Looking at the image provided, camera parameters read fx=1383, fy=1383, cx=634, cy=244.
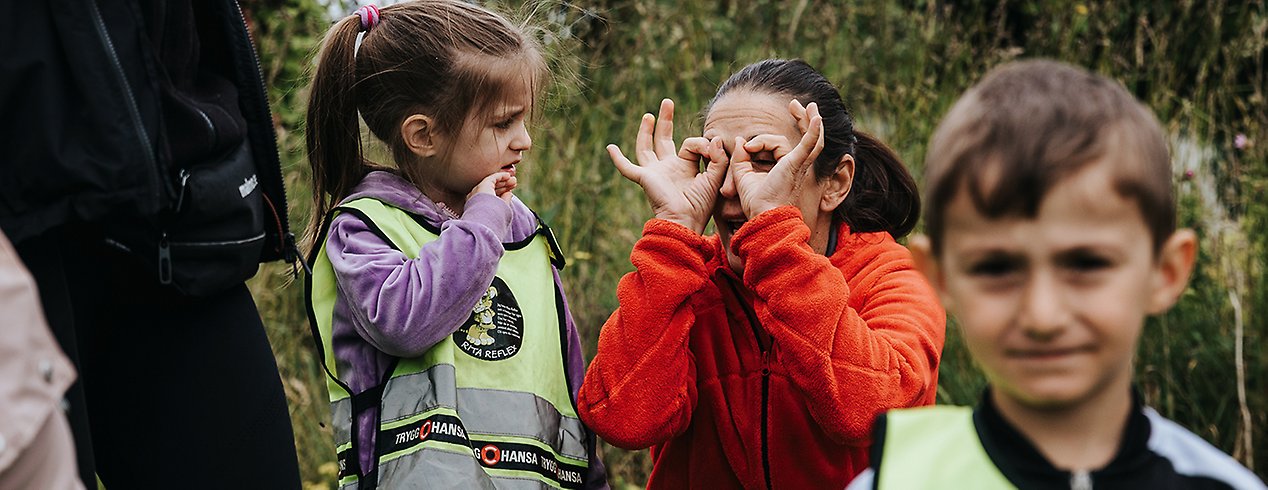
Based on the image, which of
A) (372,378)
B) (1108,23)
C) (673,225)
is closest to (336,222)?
(372,378)

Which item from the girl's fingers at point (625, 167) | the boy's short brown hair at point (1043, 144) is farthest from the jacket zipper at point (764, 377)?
the boy's short brown hair at point (1043, 144)

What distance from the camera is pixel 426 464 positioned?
2.57 meters

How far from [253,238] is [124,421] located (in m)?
0.38

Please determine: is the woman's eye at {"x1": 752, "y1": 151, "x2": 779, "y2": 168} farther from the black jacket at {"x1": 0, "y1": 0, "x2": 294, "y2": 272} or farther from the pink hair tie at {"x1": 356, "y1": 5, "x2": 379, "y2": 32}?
the black jacket at {"x1": 0, "y1": 0, "x2": 294, "y2": 272}

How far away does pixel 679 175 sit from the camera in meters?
2.88

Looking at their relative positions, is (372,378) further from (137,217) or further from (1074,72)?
(1074,72)

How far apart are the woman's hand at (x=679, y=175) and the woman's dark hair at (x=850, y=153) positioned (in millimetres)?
161

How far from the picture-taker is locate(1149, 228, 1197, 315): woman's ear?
172 cm

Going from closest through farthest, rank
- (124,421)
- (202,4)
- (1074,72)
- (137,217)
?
(1074,72) < (137,217) < (124,421) < (202,4)

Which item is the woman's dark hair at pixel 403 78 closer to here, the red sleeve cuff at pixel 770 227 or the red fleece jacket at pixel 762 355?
the red fleece jacket at pixel 762 355

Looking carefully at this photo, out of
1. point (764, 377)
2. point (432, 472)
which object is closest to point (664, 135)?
point (764, 377)

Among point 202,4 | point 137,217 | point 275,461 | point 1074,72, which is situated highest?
point 1074,72

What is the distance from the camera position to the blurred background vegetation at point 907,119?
4.43 meters

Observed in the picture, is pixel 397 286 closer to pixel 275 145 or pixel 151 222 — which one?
pixel 275 145
